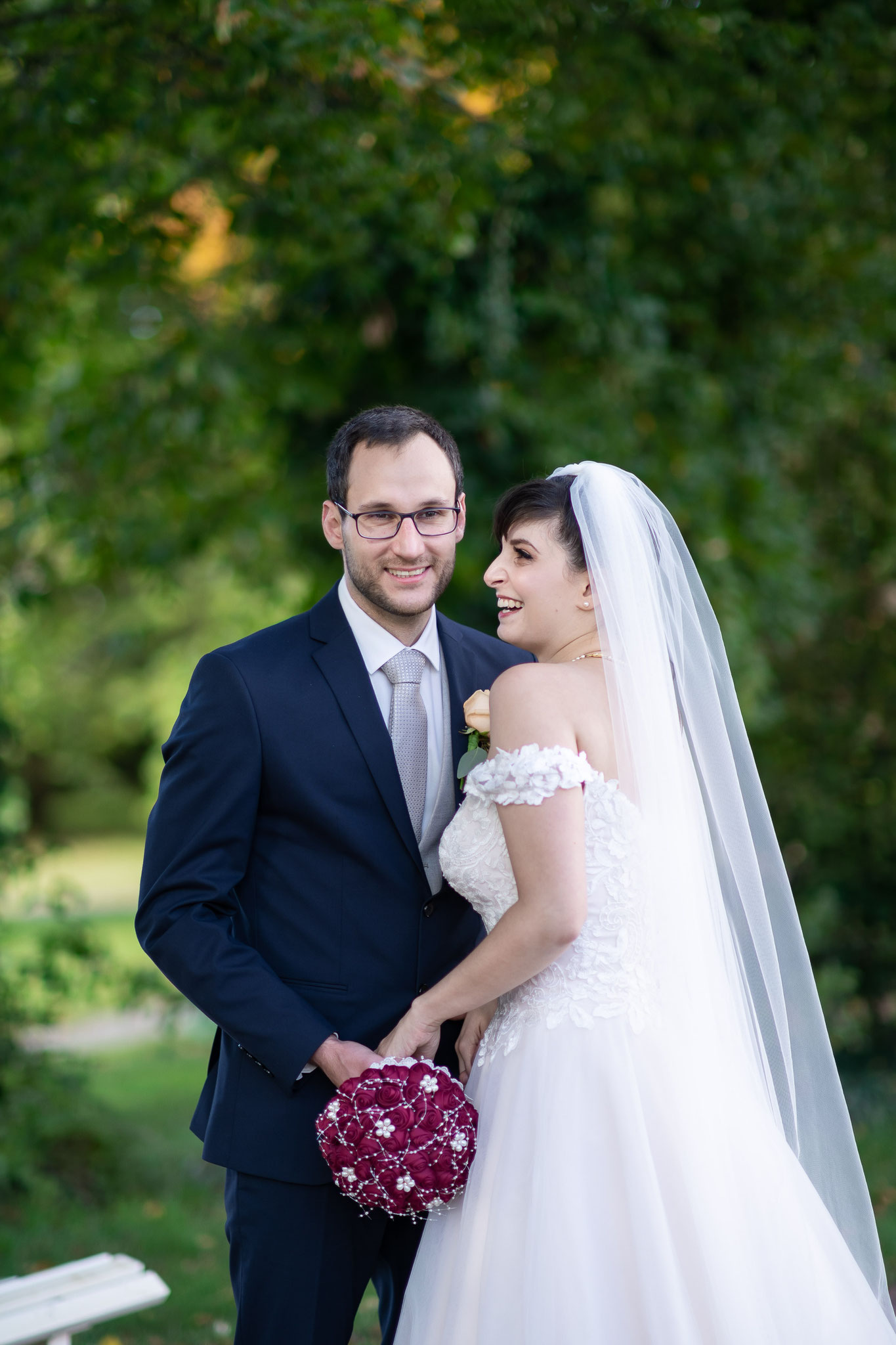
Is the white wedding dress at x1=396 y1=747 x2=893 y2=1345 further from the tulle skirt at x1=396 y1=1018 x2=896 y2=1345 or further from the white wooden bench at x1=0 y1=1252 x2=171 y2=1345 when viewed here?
the white wooden bench at x1=0 y1=1252 x2=171 y2=1345

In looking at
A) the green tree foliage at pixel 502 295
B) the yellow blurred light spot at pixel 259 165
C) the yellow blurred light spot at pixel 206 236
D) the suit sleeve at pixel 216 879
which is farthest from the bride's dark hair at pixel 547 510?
the yellow blurred light spot at pixel 206 236

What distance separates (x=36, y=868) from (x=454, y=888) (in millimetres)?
4266

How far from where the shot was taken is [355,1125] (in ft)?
7.41

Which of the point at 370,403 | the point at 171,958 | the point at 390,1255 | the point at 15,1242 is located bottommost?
the point at 15,1242

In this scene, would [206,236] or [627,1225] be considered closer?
→ [627,1225]

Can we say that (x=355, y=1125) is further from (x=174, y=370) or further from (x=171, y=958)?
(x=174, y=370)

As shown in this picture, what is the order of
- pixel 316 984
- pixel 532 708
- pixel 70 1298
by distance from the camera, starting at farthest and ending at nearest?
pixel 70 1298
pixel 316 984
pixel 532 708

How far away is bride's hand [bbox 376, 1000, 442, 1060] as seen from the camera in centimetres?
245

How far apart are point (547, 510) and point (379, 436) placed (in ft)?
1.40

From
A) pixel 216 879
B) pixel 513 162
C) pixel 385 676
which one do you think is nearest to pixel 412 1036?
pixel 216 879

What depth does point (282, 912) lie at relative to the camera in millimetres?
2607

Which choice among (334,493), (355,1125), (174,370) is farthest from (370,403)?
(355,1125)

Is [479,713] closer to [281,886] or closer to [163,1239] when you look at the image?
[281,886]

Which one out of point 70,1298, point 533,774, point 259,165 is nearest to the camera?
point 533,774
